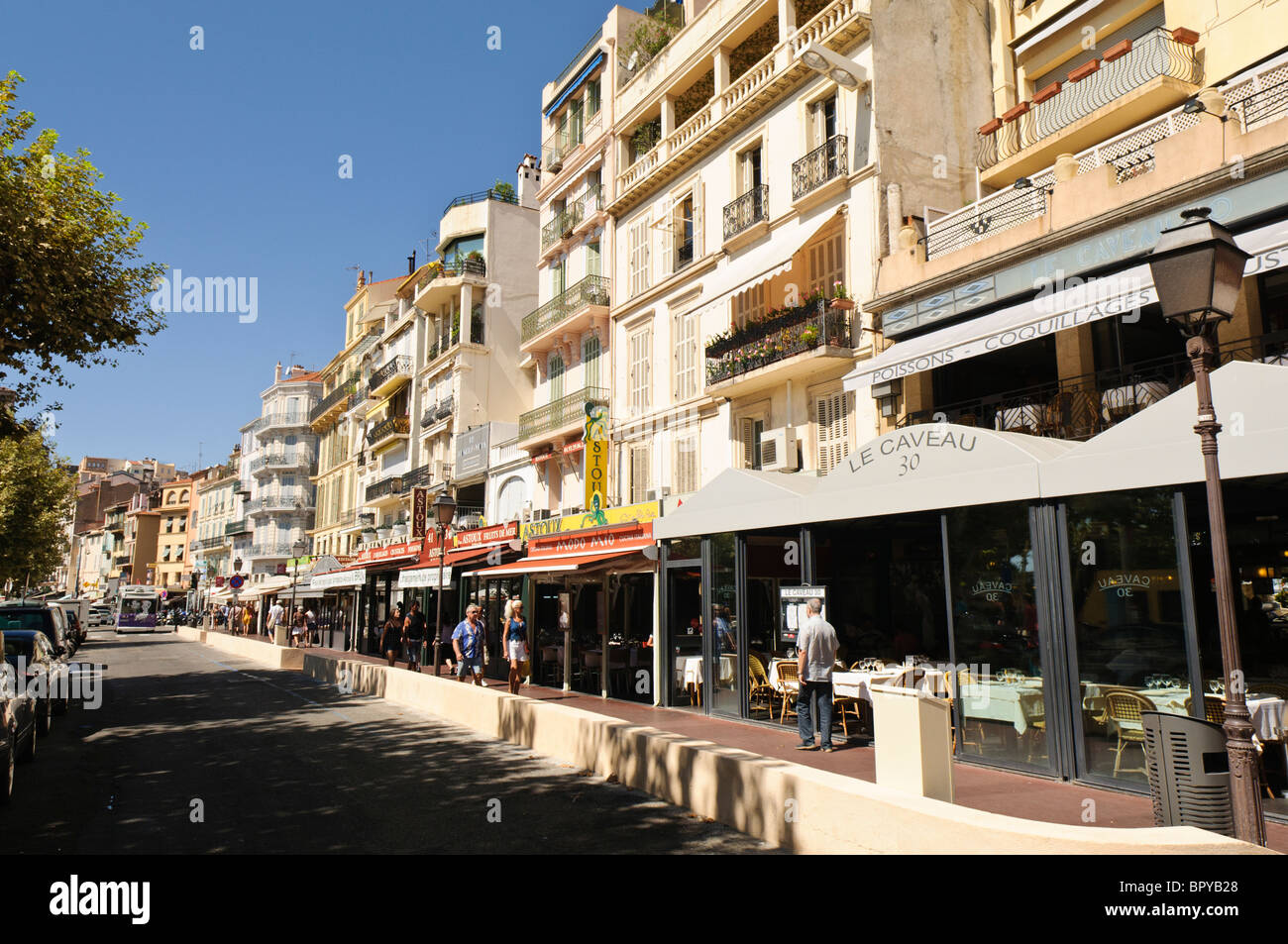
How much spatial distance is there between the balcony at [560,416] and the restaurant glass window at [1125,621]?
14801 millimetres

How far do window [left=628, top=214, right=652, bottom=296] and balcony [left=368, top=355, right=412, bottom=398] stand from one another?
18.8 m

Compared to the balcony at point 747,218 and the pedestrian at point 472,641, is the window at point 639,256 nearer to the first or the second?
the balcony at point 747,218

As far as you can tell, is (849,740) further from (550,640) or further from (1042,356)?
(550,640)

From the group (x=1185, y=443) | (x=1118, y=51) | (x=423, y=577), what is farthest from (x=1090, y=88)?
(x=423, y=577)

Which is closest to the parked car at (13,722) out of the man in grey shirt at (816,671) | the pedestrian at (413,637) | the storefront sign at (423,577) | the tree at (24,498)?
the man in grey shirt at (816,671)

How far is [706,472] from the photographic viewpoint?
18344mm

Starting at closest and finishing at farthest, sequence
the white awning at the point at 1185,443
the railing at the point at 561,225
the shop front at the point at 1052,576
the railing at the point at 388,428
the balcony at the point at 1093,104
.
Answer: the white awning at the point at 1185,443 → the shop front at the point at 1052,576 → the balcony at the point at 1093,104 → the railing at the point at 561,225 → the railing at the point at 388,428

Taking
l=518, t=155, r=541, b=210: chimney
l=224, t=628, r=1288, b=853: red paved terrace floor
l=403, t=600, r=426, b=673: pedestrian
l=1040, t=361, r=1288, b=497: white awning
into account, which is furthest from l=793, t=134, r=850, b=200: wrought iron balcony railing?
l=518, t=155, r=541, b=210: chimney

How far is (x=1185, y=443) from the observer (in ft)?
24.7

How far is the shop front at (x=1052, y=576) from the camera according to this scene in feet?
25.1

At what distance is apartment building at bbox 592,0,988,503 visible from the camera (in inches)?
594

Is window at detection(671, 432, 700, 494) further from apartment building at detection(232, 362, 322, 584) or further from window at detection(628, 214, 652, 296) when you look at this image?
apartment building at detection(232, 362, 322, 584)
